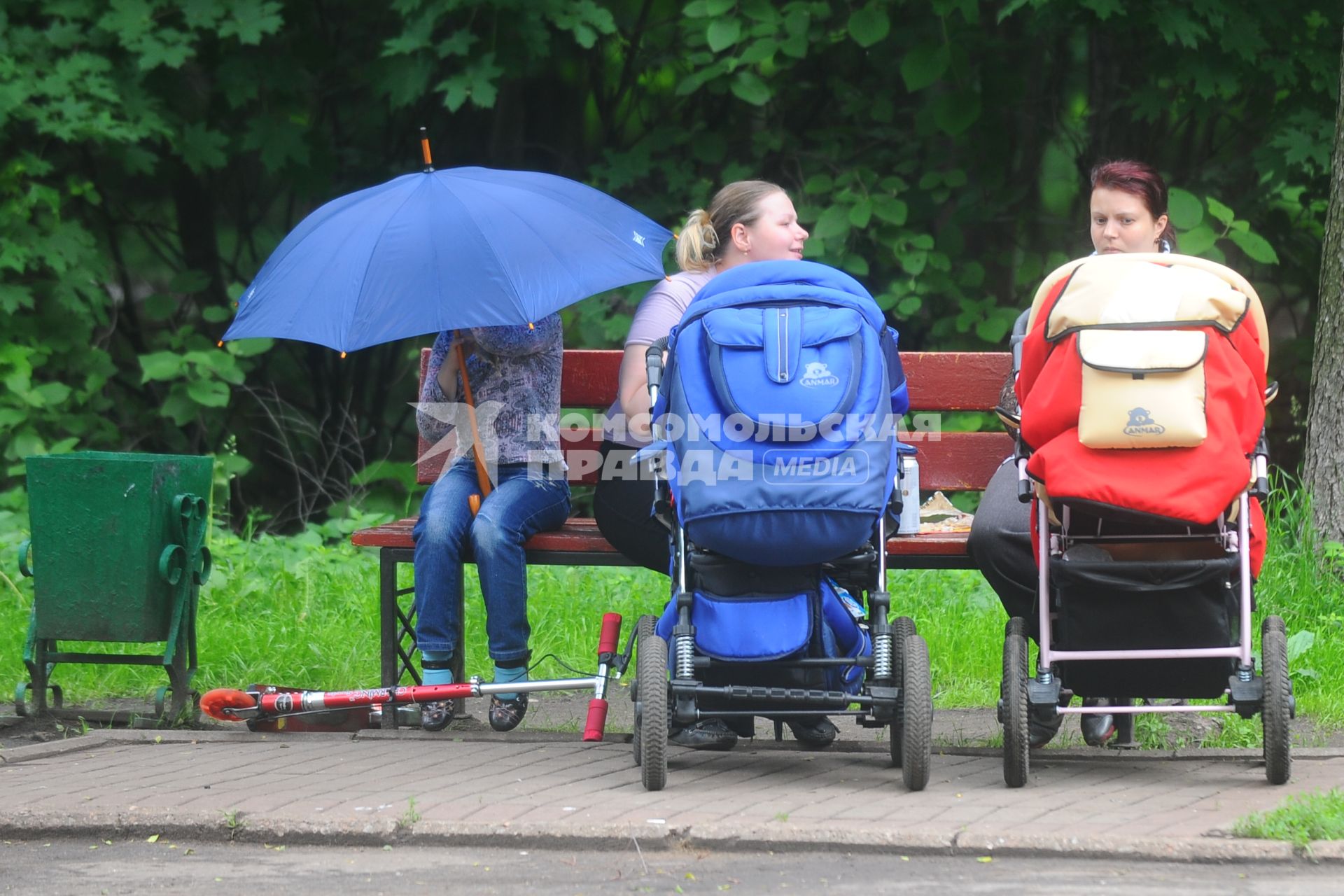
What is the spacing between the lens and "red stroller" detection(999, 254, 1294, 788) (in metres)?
3.75

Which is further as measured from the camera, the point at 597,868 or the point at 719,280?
the point at 719,280

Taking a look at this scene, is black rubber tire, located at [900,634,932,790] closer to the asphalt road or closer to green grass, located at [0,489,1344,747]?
the asphalt road

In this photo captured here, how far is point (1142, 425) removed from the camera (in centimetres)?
373

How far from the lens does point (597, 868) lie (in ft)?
11.3

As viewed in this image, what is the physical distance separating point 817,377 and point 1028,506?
873 millimetres

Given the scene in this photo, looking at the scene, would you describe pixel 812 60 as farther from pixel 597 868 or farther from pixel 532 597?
pixel 597 868

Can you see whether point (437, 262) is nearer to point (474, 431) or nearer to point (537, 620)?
point (474, 431)

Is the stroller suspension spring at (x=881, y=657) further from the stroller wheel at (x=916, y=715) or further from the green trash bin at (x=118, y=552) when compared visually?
the green trash bin at (x=118, y=552)

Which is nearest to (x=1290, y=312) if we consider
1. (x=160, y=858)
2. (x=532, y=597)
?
(x=532, y=597)

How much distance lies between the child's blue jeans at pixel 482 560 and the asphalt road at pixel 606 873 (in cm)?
122

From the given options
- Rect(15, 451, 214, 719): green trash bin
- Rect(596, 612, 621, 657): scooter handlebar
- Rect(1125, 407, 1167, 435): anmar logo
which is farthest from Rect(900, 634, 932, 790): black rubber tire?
Rect(15, 451, 214, 719): green trash bin

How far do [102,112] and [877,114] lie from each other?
12.6 feet

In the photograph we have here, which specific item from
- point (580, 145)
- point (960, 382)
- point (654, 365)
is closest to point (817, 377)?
point (654, 365)

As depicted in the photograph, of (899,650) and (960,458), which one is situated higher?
(960,458)
